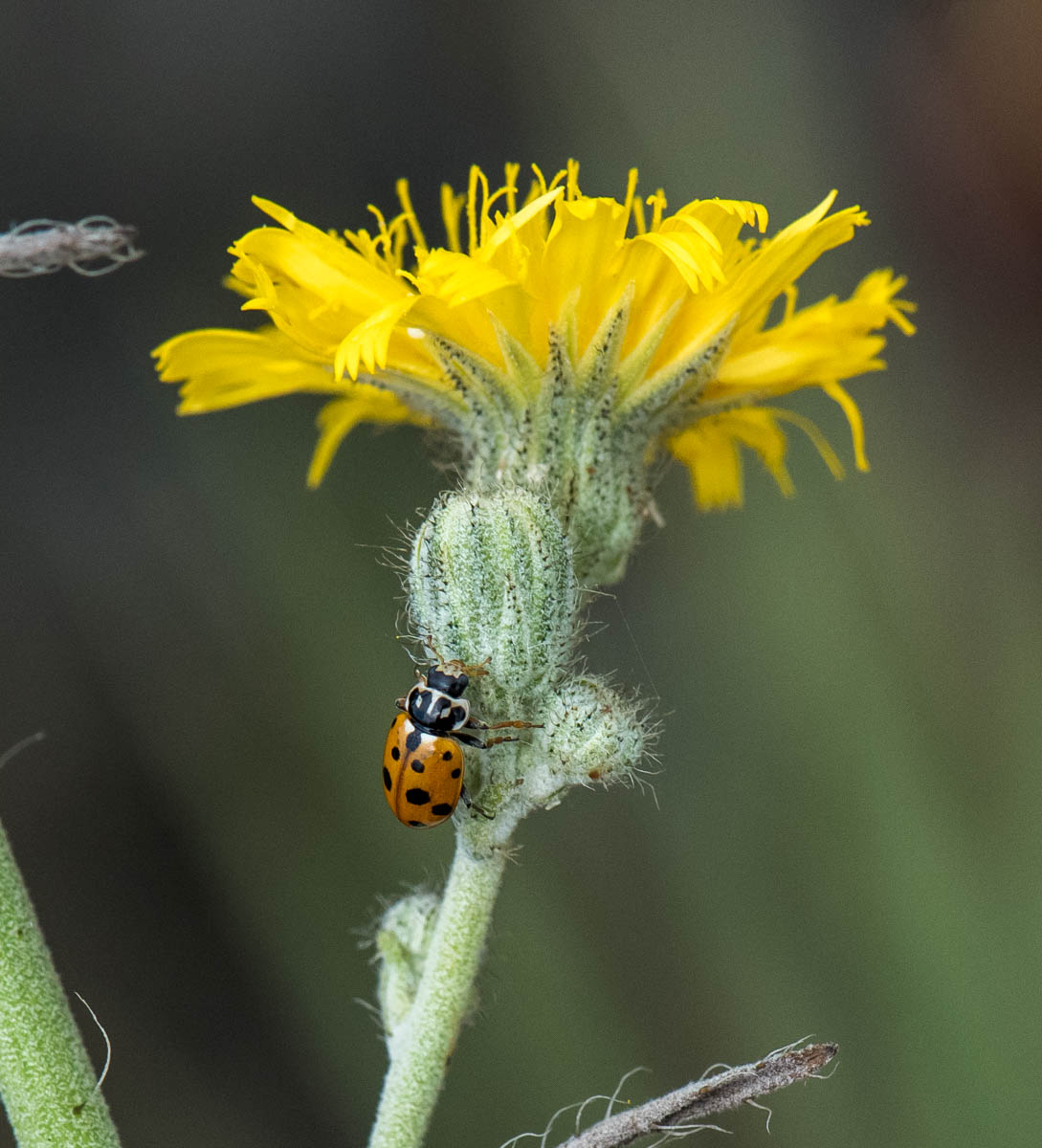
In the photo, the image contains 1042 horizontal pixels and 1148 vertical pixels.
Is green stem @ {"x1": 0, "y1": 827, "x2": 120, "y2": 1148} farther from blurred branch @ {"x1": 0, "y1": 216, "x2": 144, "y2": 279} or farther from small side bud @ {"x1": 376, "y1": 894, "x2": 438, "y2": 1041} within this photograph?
blurred branch @ {"x1": 0, "y1": 216, "x2": 144, "y2": 279}

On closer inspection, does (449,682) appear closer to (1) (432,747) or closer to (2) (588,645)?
(1) (432,747)

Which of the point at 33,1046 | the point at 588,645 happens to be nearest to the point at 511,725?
the point at 33,1046

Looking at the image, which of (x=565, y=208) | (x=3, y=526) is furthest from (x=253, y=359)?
(x=3, y=526)

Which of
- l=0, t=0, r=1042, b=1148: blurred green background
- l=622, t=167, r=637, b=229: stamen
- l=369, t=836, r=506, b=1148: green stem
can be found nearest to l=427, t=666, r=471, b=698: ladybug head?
l=369, t=836, r=506, b=1148: green stem

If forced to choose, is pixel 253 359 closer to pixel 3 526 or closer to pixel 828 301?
pixel 828 301

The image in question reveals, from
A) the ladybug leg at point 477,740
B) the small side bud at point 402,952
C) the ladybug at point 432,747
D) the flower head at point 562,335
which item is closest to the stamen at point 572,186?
the flower head at point 562,335

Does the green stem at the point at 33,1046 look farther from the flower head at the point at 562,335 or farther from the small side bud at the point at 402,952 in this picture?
the flower head at the point at 562,335
